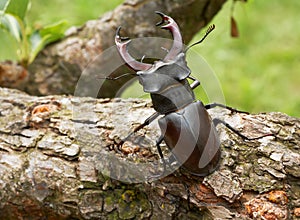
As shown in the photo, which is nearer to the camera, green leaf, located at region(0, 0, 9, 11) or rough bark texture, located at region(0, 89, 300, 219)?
rough bark texture, located at region(0, 89, 300, 219)

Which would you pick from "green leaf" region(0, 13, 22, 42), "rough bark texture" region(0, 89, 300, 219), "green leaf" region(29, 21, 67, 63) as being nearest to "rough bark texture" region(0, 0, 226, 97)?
"green leaf" region(29, 21, 67, 63)

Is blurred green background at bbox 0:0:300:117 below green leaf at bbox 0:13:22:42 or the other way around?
below

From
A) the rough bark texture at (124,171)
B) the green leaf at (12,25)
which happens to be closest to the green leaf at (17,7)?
the green leaf at (12,25)

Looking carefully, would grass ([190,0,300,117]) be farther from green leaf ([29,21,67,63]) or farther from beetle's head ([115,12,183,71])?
beetle's head ([115,12,183,71])

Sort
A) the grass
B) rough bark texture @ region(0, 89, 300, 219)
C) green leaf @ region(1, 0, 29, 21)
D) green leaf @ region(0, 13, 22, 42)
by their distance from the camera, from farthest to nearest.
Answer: the grass, green leaf @ region(0, 13, 22, 42), green leaf @ region(1, 0, 29, 21), rough bark texture @ region(0, 89, 300, 219)

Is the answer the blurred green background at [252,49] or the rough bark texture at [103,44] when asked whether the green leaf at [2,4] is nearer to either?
the rough bark texture at [103,44]

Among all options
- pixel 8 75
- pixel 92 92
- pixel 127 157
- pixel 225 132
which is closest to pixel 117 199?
pixel 127 157

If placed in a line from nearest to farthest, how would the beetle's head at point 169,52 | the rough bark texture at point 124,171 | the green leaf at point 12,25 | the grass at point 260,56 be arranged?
the rough bark texture at point 124,171
the beetle's head at point 169,52
the green leaf at point 12,25
the grass at point 260,56

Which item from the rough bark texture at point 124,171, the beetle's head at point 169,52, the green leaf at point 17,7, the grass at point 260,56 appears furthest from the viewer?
the grass at point 260,56
